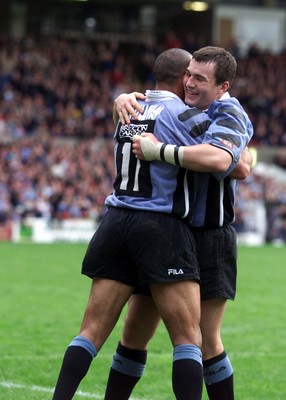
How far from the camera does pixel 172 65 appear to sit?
5.40m

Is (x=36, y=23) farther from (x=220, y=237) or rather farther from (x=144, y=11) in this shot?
(x=220, y=237)

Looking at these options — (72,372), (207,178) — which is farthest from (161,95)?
(72,372)

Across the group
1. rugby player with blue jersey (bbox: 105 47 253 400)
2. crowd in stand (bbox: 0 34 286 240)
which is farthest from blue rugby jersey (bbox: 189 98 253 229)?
crowd in stand (bbox: 0 34 286 240)

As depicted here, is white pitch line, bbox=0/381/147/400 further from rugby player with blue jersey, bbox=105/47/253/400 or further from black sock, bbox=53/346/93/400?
black sock, bbox=53/346/93/400

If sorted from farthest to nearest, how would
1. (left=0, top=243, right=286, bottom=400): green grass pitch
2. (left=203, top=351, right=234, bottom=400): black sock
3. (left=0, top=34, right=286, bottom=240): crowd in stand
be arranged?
(left=0, top=34, right=286, bottom=240): crowd in stand, (left=0, top=243, right=286, bottom=400): green grass pitch, (left=203, top=351, right=234, bottom=400): black sock

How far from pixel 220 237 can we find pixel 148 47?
1272 inches

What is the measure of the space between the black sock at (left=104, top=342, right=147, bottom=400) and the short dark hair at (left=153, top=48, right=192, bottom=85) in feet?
5.31

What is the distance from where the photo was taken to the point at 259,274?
17.6 meters

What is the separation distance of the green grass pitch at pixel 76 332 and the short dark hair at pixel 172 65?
8.09 ft

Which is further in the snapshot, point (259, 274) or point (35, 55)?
point (35, 55)

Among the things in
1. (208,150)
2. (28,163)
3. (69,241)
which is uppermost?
(208,150)

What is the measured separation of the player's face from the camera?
5.28 metres

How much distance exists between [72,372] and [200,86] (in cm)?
171

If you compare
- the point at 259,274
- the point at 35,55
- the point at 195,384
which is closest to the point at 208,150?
the point at 195,384
